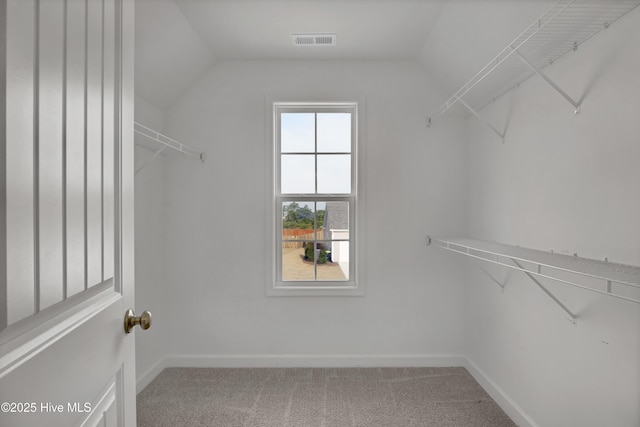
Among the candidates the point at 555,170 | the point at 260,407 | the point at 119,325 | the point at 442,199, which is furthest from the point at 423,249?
the point at 119,325

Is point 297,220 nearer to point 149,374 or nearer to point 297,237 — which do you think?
point 297,237

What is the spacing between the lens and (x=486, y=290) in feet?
8.20

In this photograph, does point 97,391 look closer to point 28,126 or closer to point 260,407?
point 28,126

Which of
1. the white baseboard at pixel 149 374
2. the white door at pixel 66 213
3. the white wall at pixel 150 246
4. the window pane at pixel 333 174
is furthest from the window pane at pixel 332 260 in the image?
the white door at pixel 66 213

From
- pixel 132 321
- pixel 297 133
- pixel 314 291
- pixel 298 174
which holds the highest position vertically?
pixel 297 133

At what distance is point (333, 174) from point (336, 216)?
0.34m

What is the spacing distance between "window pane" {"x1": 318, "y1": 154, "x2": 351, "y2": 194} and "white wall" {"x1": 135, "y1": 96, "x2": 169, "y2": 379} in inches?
48.3

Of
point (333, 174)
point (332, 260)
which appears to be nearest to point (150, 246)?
point (332, 260)

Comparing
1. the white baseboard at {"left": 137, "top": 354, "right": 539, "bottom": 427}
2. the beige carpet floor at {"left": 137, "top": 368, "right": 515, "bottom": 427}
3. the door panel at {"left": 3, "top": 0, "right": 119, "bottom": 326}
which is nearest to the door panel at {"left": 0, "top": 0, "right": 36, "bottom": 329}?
the door panel at {"left": 3, "top": 0, "right": 119, "bottom": 326}

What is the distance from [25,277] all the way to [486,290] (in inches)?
100

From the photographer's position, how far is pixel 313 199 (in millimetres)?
2967

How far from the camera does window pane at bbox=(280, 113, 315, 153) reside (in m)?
2.96

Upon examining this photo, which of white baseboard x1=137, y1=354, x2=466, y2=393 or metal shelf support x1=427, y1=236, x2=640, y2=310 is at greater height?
metal shelf support x1=427, y1=236, x2=640, y2=310

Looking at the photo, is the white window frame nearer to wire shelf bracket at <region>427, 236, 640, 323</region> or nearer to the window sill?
the window sill
